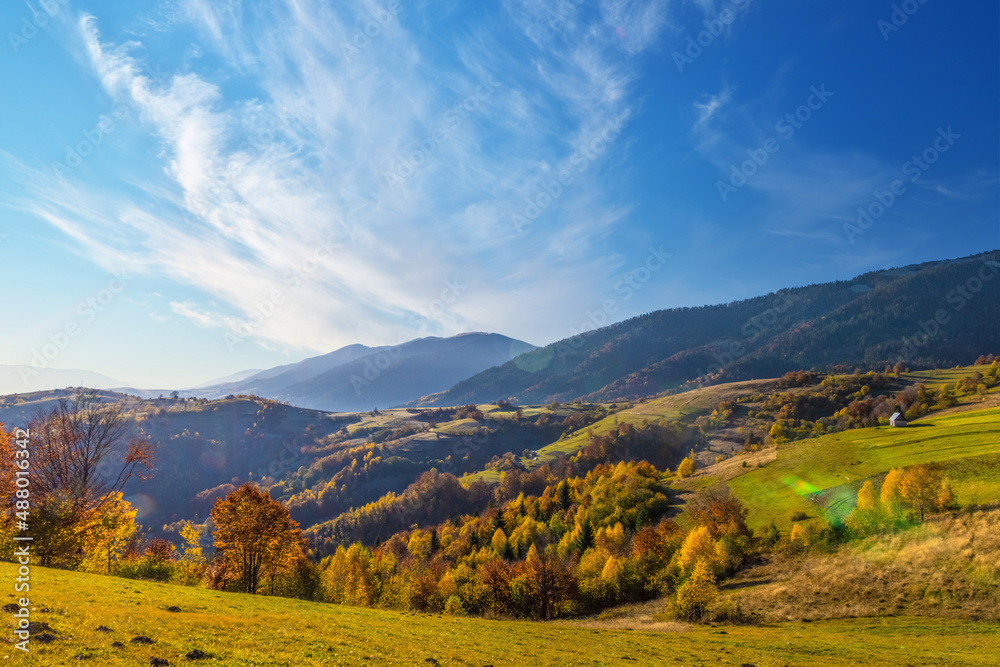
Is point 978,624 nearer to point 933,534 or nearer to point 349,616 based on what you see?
point 933,534

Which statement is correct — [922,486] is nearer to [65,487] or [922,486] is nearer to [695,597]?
[695,597]

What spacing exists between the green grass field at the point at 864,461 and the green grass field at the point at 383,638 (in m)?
36.4

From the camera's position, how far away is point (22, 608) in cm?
1869

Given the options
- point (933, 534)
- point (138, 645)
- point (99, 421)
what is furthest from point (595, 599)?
point (99, 421)

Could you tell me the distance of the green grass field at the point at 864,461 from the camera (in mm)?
63906

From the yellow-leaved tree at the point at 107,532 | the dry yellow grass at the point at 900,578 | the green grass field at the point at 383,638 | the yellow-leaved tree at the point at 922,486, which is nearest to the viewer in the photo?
the green grass field at the point at 383,638

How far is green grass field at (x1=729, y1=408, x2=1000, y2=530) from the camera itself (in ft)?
210

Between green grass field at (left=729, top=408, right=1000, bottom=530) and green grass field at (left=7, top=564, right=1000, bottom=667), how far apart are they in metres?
36.4

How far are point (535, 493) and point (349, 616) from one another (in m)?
175

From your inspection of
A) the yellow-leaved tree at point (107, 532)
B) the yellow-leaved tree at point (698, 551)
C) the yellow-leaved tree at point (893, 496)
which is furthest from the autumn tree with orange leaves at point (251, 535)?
the yellow-leaved tree at point (893, 496)

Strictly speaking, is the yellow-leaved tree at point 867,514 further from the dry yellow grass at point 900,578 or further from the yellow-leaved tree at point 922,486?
the yellow-leaved tree at point 922,486

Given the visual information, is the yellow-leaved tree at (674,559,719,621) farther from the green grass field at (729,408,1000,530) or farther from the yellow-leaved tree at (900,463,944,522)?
the yellow-leaved tree at (900,463,944,522)

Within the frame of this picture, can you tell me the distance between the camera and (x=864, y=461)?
8619 cm

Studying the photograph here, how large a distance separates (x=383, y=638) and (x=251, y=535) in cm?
4325
